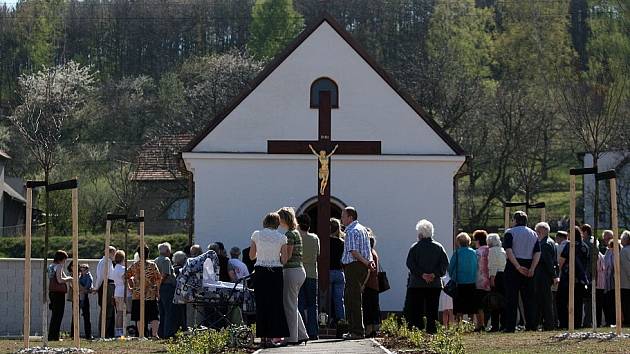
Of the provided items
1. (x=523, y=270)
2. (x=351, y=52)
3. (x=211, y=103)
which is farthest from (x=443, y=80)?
(x=523, y=270)

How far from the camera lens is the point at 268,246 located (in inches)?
591

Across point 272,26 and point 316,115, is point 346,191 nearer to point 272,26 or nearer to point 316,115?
point 316,115

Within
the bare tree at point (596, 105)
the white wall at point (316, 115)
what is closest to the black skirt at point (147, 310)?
the white wall at point (316, 115)

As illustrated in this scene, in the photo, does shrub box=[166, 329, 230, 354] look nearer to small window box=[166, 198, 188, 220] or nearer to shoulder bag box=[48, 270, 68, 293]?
shoulder bag box=[48, 270, 68, 293]

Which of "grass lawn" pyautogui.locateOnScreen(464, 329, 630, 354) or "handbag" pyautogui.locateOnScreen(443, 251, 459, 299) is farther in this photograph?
"handbag" pyautogui.locateOnScreen(443, 251, 459, 299)

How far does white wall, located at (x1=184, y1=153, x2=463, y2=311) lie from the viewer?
98.7 feet

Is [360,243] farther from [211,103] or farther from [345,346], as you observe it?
[211,103]

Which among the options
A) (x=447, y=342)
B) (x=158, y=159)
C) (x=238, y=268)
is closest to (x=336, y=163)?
(x=238, y=268)

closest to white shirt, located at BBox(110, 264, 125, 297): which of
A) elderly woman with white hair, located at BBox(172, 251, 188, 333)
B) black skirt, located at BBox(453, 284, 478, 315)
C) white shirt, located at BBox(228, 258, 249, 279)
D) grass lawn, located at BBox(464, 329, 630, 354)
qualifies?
elderly woman with white hair, located at BBox(172, 251, 188, 333)

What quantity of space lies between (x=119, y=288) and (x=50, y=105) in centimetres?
4353

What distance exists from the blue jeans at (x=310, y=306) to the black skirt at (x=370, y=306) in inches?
44.8

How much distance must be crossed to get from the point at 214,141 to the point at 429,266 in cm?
1412

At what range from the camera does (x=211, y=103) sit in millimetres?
56625

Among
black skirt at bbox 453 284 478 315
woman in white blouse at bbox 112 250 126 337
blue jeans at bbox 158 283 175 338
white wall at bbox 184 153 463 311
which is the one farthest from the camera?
white wall at bbox 184 153 463 311
